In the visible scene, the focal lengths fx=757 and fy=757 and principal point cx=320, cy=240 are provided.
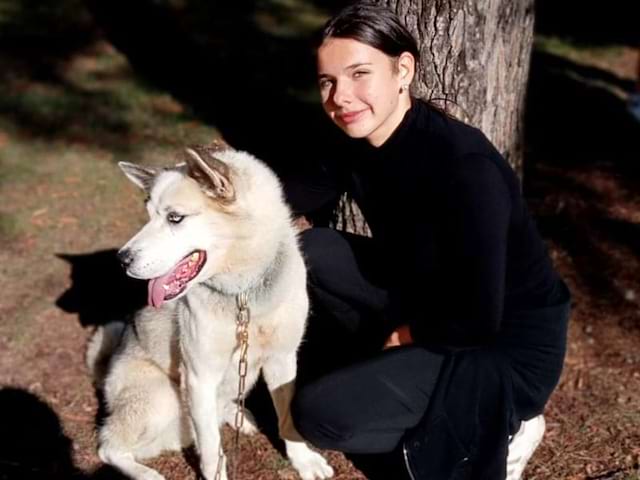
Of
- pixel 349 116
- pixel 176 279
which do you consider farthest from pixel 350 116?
pixel 176 279

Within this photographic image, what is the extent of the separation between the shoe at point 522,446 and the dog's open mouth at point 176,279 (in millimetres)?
1470

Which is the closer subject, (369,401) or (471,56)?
(369,401)

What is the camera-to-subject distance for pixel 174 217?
277 cm

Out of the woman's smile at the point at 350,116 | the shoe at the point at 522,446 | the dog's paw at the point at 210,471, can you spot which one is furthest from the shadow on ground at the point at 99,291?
the shoe at the point at 522,446

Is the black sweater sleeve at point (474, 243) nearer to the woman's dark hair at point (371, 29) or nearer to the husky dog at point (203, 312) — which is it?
the woman's dark hair at point (371, 29)

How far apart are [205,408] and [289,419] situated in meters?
0.46

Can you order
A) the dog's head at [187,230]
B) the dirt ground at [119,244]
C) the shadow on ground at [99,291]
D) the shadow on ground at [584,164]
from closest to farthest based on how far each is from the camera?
the dog's head at [187,230], the dirt ground at [119,244], the shadow on ground at [99,291], the shadow on ground at [584,164]

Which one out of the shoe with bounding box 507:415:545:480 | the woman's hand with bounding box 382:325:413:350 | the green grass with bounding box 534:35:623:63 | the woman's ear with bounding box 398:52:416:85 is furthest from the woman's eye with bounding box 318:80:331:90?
the green grass with bounding box 534:35:623:63

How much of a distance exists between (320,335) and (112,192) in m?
2.58

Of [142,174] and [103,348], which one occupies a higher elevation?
[142,174]

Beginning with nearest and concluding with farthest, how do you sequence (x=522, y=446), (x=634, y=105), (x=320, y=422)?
(x=320, y=422) < (x=522, y=446) < (x=634, y=105)

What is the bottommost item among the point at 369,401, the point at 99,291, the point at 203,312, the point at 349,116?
the point at 99,291

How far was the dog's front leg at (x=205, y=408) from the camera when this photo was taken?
10.1 ft

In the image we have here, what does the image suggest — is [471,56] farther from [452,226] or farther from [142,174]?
[142,174]
